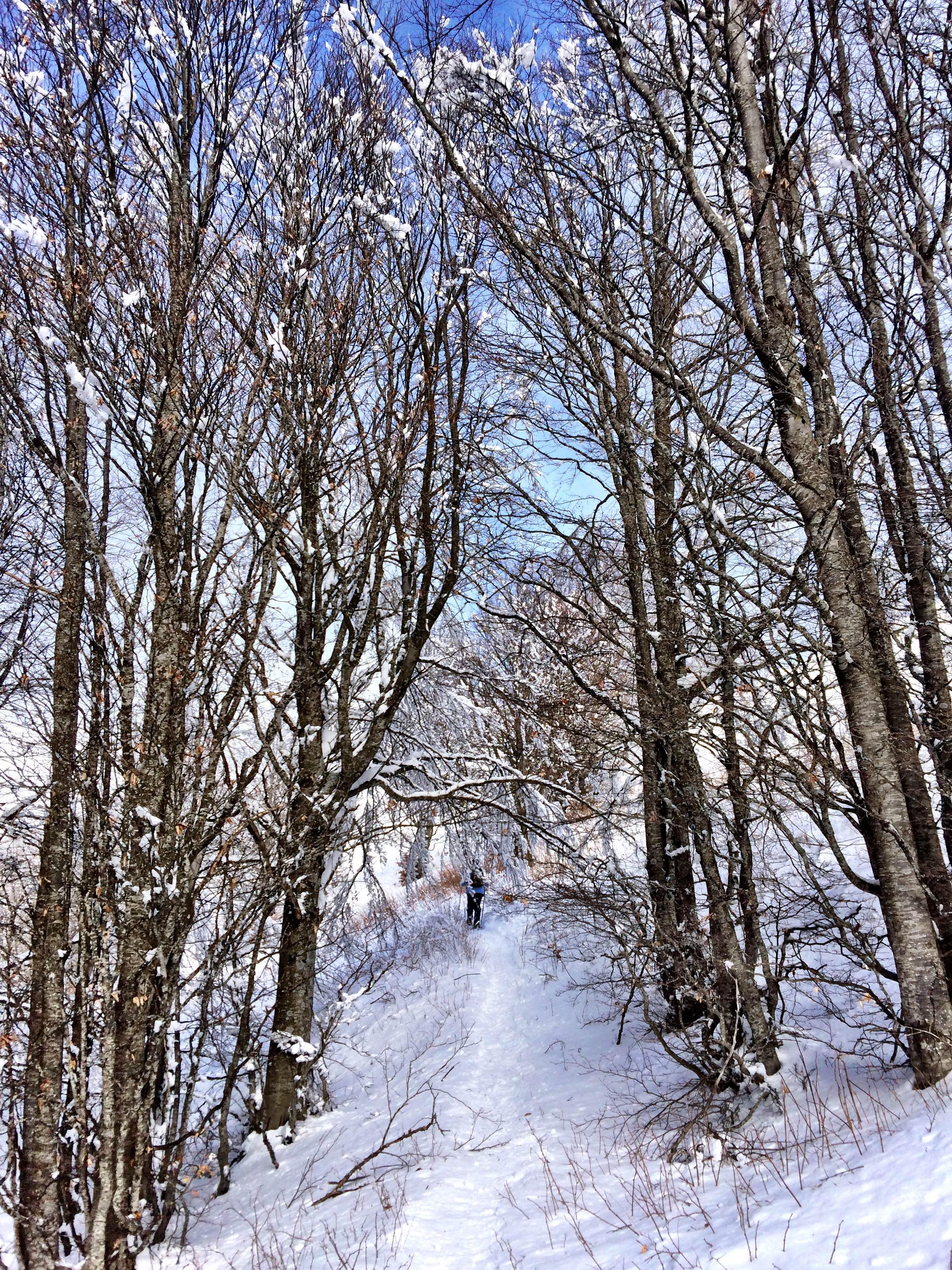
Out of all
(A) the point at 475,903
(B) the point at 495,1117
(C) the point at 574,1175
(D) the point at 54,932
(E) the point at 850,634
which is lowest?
(B) the point at 495,1117

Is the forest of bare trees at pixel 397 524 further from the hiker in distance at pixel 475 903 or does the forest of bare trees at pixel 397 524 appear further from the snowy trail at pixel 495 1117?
the hiker in distance at pixel 475 903

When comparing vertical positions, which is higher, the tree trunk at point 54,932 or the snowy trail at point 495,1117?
the tree trunk at point 54,932

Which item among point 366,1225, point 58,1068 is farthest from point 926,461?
point 58,1068

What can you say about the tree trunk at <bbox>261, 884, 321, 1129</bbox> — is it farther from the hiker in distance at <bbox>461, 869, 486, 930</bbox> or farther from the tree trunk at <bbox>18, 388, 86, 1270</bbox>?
the hiker in distance at <bbox>461, 869, 486, 930</bbox>

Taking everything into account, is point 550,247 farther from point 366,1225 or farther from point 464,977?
point 464,977

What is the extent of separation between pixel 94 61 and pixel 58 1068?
698 cm

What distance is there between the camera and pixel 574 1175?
502cm

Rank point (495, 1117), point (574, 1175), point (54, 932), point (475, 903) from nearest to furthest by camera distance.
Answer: point (54, 932) → point (574, 1175) → point (495, 1117) → point (475, 903)

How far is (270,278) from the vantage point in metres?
5.94

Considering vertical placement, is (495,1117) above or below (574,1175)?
below

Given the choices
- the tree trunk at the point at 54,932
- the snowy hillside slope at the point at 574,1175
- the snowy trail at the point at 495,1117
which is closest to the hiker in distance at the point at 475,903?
the snowy trail at the point at 495,1117

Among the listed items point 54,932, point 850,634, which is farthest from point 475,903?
point 850,634

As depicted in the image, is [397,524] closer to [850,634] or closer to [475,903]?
[850,634]

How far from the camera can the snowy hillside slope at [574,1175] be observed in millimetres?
2965
